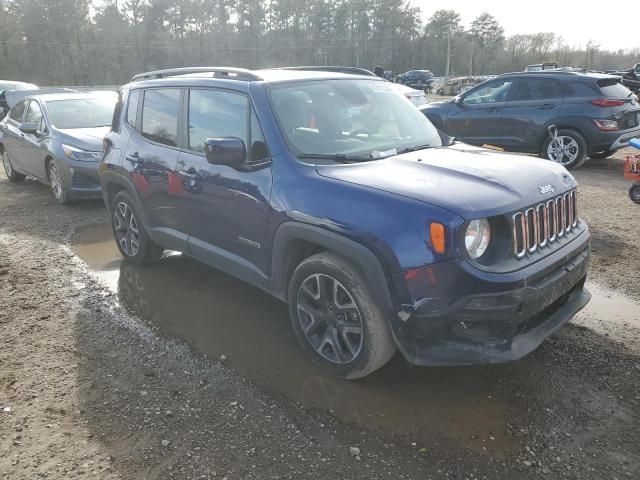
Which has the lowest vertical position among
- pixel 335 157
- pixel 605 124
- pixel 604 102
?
pixel 335 157

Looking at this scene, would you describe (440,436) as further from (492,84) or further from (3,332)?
(492,84)

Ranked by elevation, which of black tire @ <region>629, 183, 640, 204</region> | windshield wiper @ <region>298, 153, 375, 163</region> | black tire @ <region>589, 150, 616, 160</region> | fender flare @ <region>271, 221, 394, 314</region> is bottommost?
black tire @ <region>629, 183, 640, 204</region>

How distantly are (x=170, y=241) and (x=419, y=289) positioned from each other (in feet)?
8.86

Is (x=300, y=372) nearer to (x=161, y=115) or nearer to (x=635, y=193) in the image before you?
(x=161, y=115)

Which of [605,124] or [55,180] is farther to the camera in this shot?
[605,124]

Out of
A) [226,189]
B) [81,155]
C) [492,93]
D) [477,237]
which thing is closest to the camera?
[477,237]

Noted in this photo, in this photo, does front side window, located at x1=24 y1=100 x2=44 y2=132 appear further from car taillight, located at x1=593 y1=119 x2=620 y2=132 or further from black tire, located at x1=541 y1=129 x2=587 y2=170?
car taillight, located at x1=593 y1=119 x2=620 y2=132

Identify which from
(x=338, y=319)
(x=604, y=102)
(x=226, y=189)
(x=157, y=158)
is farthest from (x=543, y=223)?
(x=604, y=102)

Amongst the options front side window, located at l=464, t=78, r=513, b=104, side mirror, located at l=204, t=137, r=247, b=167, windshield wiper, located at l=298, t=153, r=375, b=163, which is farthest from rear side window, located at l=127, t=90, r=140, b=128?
front side window, located at l=464, t=78, r=513, b=104

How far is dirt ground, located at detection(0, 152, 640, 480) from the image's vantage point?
267cm

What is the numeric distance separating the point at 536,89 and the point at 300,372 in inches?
339

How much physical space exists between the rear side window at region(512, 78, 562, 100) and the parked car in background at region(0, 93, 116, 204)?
766 centimetres

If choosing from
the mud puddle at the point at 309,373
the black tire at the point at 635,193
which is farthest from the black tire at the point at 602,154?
the mud puddle at the point at 309,373

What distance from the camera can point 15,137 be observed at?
31.0 feet
